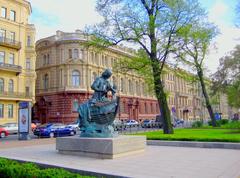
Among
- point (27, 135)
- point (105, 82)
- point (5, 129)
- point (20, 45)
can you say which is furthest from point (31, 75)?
point (105, 82)

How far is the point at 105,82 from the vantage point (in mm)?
12086

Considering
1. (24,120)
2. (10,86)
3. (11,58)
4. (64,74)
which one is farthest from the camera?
(64,74)

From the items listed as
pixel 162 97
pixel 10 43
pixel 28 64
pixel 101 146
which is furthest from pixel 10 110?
pixel 101 146

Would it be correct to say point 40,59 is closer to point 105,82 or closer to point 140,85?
point 140,85

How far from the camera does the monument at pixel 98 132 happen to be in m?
10.1

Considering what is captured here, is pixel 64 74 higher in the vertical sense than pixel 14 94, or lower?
higher

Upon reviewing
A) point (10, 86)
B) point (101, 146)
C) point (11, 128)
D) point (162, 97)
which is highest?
point (10, 86)

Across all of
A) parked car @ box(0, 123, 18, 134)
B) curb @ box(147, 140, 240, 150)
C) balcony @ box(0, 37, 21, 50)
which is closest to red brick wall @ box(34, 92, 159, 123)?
balcony @ box(0, 37, 21, 50)

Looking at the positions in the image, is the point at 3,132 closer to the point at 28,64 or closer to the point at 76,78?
the point at 28,64

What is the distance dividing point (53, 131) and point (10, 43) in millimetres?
18423

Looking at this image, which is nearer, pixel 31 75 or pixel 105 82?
pixel 105 82

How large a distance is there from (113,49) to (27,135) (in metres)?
34.3

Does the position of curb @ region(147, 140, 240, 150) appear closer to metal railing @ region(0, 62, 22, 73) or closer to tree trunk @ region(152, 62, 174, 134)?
tree trunk @ region(152, 62, 174, 134)

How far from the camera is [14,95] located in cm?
3944
